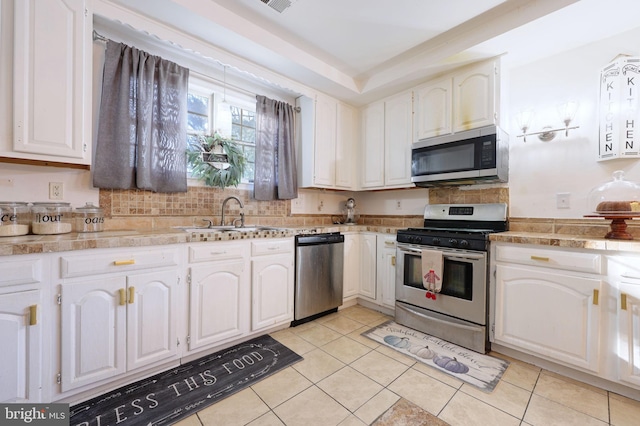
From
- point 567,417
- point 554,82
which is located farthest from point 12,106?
point 554,82

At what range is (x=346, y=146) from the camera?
334 cm

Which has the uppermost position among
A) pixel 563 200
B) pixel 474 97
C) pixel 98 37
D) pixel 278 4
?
pixel 278 4

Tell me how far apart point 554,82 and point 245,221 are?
3.13m

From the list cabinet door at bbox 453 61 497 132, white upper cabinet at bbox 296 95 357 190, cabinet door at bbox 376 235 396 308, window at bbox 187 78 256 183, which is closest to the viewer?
cabinet door at bbox 453 61 497 132

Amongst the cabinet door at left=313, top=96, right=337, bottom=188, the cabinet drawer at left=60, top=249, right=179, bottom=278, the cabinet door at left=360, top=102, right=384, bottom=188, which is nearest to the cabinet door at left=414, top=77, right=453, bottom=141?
the cabinet door at left=360, top=102, right=384, bottom=188

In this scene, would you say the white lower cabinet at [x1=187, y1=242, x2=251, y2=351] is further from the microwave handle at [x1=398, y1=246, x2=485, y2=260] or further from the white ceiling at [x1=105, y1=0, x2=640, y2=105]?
the white ceiling at [x1=105, y1=0, x2=640, y2=105]

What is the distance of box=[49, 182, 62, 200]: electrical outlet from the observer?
178 cm

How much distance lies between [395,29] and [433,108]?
33.5 inches

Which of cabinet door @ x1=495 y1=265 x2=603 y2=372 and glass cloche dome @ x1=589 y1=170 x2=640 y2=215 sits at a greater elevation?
glass cloche dome @ x1=589 y1=170 x2=640 y2=215

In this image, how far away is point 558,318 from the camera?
1.77 meters

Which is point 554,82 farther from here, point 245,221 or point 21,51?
point 21,51

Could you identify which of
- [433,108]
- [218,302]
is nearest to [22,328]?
[218,302]

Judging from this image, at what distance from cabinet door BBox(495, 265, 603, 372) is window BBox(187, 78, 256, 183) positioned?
8.46 feet

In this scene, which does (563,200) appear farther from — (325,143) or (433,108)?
(325,143)
